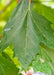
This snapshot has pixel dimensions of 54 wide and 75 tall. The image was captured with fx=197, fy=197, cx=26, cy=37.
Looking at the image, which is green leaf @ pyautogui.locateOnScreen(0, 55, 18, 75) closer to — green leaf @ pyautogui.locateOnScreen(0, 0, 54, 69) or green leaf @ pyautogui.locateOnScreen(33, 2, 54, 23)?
green leaf @ pyautogui.locateOnScreen(0, 0, 54, 69)

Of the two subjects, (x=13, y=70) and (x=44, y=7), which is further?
(x=44, y=7)

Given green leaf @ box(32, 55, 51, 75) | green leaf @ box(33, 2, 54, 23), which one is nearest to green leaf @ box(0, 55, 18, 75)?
green leaf @ box(32, 55, 51, 75)

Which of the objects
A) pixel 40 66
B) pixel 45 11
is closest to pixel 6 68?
pixel 40 66

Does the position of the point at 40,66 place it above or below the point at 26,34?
below

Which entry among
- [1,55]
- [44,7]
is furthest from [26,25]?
[44,7]

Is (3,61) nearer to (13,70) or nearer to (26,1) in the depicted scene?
(13,70)

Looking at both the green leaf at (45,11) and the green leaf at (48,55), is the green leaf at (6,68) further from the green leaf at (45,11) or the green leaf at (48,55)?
the green leaf at (45,11)

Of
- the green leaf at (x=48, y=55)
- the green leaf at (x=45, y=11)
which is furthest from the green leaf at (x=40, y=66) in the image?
the green leaf at (x=45, y=11)

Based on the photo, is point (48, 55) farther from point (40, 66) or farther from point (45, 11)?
point (45, 11)
